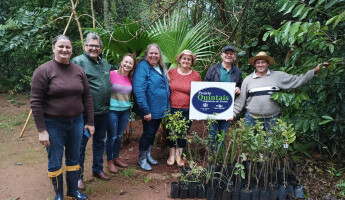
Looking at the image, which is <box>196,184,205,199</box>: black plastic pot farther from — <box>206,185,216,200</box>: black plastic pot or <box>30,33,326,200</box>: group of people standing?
<box>30,33,326,200</box>: group of people standing

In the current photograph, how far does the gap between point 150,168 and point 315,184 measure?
7.47ft

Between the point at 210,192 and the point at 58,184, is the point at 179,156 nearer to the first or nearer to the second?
the point at 210,192

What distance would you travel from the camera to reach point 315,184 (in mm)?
3514

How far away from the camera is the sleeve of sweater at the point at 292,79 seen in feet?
10.3

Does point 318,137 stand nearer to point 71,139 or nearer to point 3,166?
point 71,139

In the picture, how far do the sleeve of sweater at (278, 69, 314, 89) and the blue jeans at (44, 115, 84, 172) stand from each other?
2.53 metres

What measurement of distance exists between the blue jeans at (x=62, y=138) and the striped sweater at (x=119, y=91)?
2.30 feet

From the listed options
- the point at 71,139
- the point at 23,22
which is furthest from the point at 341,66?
the point at 23,22

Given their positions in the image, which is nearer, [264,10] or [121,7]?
[264,10]

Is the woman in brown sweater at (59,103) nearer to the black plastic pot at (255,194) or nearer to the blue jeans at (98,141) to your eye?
the blue jeans at (98,141)

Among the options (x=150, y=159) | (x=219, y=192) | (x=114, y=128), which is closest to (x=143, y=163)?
(x=150, y=159)

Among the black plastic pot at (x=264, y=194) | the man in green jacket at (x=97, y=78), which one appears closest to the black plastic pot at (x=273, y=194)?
the black plastic pot at (x=264, y=194)

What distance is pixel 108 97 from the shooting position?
10.4 feet

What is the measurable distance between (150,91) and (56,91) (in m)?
1.36
